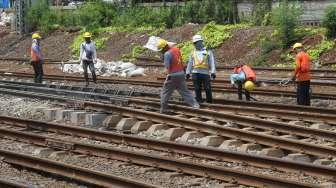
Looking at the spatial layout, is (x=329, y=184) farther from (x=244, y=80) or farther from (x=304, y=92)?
(x=244, y=80)

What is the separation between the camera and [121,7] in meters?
44.4

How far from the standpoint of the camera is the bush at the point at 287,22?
28875 mm

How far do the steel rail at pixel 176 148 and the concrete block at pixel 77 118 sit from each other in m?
1.02

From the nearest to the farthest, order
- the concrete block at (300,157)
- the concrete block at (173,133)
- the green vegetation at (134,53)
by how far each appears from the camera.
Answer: the concrete block at (300,157) < the concrete block at (173,133) < the green vegetation at (134,53)

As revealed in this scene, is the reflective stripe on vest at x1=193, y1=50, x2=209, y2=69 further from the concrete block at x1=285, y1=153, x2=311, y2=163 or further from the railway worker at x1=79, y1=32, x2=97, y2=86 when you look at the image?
the railway worker at x1=79, y1=32, x2=97, y2=86

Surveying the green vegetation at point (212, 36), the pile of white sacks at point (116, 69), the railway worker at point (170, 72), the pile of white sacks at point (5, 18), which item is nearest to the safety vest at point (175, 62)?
the railway worker at point (170, 72)

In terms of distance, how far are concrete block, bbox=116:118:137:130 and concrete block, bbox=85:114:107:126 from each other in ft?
1.95

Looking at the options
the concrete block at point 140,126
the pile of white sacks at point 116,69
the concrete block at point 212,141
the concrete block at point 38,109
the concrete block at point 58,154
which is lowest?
the pile of white sacks at point 116,69

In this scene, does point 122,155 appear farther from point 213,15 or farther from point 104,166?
point 213,15

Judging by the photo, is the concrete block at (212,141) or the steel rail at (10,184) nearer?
the steel rail at (10,184)

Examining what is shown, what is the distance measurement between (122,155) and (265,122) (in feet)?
10.1

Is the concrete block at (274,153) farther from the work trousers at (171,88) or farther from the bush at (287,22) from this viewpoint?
the bush at (287,22)

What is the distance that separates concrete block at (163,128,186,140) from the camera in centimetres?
1335

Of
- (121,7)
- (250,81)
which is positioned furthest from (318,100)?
(121,7)
